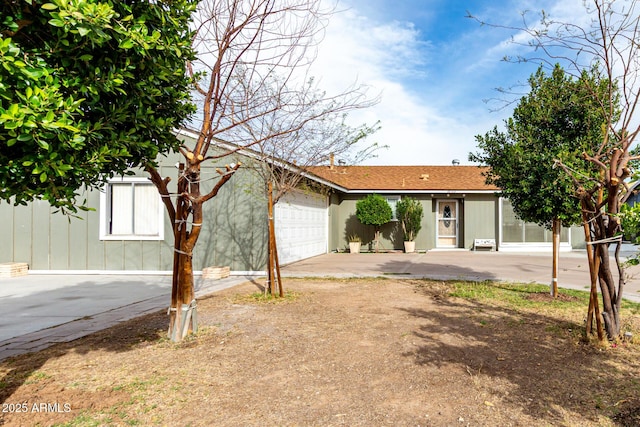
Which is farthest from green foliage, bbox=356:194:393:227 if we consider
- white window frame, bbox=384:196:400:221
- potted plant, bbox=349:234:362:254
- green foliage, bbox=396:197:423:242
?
potted plant, bbox=349:234:362:254

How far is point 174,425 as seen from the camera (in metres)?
2.78

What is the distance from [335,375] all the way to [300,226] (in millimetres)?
9470

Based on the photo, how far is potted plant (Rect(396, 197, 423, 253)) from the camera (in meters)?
16.3

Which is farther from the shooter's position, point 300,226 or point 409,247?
point 409,247

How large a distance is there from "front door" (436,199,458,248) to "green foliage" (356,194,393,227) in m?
2.84

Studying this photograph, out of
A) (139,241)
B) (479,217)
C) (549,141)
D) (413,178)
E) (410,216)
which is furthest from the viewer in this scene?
(413,178)

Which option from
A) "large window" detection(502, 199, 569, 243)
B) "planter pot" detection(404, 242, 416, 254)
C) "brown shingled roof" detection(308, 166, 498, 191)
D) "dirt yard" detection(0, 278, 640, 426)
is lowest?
"dirt yard" detection(0, 278, 640, 426)

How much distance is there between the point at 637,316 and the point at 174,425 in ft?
20.6

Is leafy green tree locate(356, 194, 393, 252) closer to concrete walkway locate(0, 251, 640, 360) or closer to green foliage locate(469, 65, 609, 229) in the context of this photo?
concrete walkway locate(0, 251, 640, 360)

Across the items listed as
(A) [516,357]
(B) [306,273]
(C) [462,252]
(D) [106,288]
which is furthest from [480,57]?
(C) [462,252]

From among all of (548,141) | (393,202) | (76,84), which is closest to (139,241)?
(76,84)

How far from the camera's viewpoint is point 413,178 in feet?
61.2

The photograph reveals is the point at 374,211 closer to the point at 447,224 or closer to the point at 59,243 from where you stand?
the point at 447,224

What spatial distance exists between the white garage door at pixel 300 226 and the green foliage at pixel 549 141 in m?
5.36
